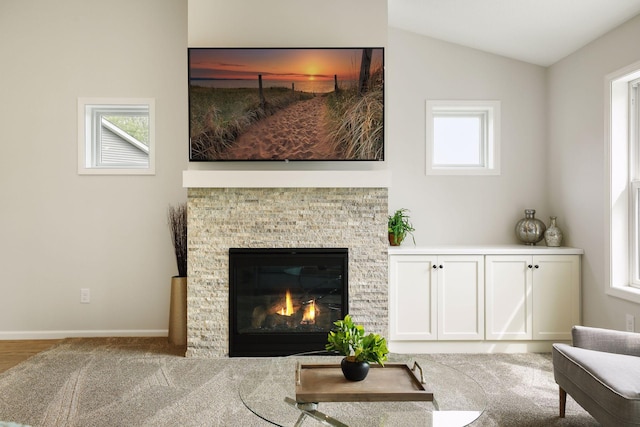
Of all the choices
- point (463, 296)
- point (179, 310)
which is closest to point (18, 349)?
point (179, 310)

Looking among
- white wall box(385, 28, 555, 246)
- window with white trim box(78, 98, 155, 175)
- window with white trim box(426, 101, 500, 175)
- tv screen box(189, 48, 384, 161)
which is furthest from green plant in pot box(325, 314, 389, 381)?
window with white trim box(78, 98, 155, 175)

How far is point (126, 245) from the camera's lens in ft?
14.6

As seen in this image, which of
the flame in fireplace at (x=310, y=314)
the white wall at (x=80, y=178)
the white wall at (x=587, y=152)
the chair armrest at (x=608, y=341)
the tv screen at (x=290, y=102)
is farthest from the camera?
the white wall at (x=80, y=178)

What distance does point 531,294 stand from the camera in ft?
12.7

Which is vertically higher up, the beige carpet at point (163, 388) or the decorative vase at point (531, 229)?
the decorative vase at point (531, 229)

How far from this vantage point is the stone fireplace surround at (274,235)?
378cm

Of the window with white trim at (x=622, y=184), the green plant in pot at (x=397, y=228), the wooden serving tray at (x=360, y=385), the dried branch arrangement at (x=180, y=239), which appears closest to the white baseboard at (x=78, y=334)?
the dried branch arrangement at (x=180, y=239)

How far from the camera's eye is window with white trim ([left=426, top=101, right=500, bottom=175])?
4.47m

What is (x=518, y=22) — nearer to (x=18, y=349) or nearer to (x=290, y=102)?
(x=290, y=102)

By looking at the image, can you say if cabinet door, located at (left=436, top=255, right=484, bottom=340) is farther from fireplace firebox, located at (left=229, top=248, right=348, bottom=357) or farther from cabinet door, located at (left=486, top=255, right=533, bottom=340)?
fireplace firebox, located at (left=229, top=248, right=348, bottom=357)

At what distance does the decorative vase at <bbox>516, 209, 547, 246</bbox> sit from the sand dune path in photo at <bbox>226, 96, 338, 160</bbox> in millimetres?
1888

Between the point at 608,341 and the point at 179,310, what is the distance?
3.18 metres

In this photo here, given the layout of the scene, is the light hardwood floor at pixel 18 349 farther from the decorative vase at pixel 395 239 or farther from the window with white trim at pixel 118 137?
the decorative vase at pixel 395 239

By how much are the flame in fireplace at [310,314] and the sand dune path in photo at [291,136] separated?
3.86 ft
